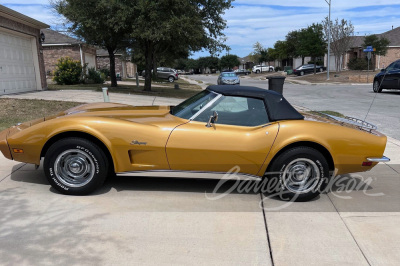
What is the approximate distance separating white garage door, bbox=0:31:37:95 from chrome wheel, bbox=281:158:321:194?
12.1 m

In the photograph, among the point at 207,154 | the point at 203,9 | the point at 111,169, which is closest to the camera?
the point at 207,154

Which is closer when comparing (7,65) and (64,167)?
(64,167)

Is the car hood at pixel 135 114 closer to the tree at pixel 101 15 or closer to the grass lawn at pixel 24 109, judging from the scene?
the grass lawn at pixel 24 109

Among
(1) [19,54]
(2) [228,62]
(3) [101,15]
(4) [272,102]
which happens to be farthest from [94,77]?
(2) [228,62]

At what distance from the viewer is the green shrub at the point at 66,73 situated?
2145 cm

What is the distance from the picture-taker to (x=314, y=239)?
10.5ft

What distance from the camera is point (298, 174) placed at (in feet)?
13.3

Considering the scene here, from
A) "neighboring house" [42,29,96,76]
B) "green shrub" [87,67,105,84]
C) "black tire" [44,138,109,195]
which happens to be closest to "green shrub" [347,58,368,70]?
"green shrub" [87,67,105,84]

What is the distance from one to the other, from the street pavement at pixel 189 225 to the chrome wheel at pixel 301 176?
20cm

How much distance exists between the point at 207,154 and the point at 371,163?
196 centimetres

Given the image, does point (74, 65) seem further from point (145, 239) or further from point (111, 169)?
point (145, 239)

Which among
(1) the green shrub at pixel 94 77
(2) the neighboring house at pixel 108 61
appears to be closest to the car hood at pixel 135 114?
(1) the green shrub at pixel 94 77

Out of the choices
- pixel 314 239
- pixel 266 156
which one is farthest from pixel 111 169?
pixel 314 239

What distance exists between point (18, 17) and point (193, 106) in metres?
12.1
